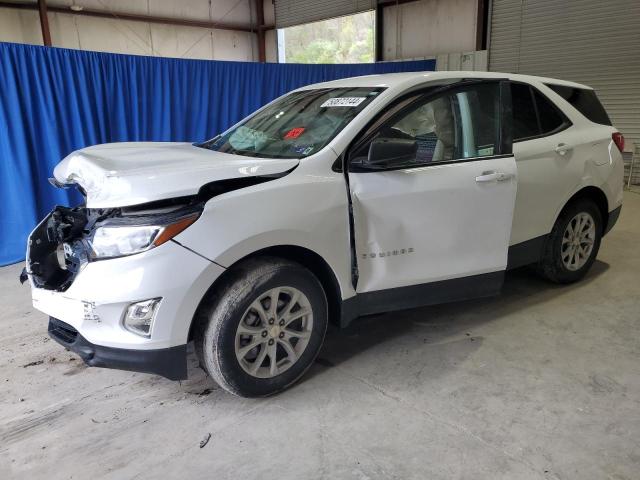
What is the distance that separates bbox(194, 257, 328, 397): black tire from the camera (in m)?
2.33

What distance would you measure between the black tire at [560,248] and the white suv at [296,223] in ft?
0.63

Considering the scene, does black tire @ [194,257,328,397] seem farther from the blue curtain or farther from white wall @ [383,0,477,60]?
white wall @ [383,0,477,60]

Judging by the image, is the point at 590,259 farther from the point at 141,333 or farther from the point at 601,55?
the point at 601,55

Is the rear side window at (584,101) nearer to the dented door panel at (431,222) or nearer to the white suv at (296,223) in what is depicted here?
the white suv at (296,223)

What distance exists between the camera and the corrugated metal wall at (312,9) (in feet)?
39.3

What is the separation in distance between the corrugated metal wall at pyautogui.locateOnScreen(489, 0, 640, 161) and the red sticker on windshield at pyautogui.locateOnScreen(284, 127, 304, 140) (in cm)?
823

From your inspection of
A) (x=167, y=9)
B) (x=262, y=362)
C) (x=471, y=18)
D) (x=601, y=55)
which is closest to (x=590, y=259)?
(x=262, y=362)

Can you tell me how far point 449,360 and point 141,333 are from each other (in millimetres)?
1781

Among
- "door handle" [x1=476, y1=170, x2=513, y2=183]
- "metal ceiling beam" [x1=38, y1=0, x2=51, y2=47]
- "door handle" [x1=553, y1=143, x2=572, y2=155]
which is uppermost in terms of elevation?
"metal ceiling beam" [x1=38, y1=0, x2=51, y2=47]

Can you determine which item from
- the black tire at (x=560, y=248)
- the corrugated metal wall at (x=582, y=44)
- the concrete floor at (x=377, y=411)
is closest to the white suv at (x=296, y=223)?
the black tire at (x=560, y=248)

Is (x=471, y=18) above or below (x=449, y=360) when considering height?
above

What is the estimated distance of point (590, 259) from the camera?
4133mm

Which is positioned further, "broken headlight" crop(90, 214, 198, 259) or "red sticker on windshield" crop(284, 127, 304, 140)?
"red sticker on windshield" crop(284, 127, 304, 140)

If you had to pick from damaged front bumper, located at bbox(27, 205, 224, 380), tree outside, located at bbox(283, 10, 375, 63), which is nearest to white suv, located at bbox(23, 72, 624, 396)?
damaged front bumper, located at bbox(27, 205, 224, 380)
